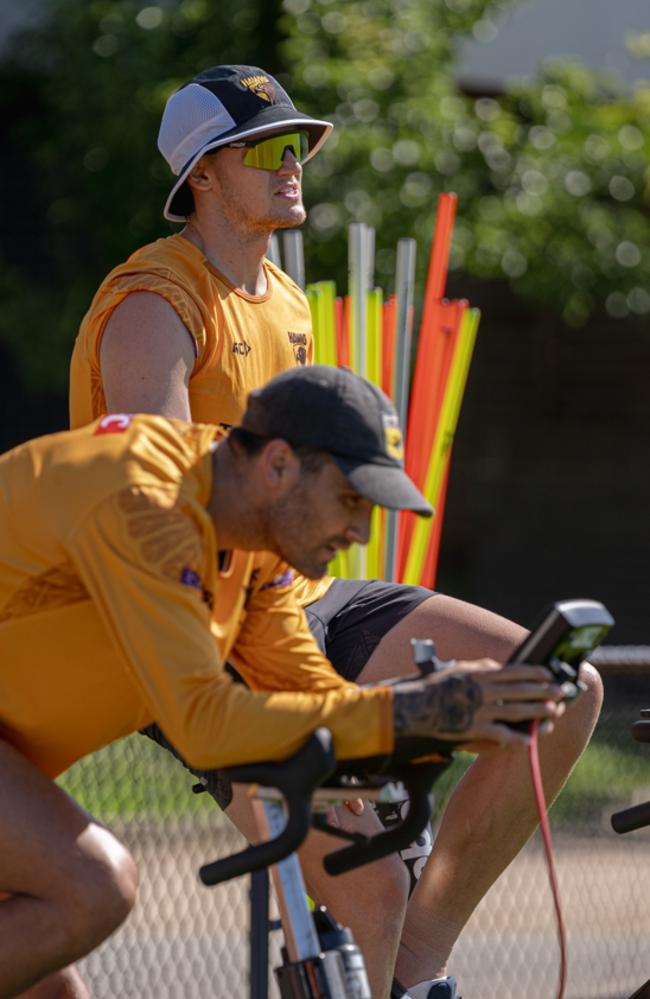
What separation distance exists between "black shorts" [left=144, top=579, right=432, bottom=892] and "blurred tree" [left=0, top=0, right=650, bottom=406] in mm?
5735

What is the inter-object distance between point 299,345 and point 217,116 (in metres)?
0.52

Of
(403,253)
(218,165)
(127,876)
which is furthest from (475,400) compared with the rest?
(127,876)

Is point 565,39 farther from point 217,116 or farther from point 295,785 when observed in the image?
point 295,785

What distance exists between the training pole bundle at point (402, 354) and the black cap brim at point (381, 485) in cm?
184

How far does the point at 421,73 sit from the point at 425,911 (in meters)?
6.74

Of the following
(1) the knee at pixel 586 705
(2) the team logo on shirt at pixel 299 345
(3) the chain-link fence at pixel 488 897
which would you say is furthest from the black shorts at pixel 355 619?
(3) the chain-link fence at pixel 488 897

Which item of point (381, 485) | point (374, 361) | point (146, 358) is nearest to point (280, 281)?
point (146, 358)

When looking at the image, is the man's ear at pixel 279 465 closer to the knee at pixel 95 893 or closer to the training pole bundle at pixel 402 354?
the knee at pixel 95 893

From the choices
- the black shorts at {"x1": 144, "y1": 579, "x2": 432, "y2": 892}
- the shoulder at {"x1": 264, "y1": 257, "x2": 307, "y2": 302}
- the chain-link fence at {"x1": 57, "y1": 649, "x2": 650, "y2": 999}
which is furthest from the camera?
the chain-link fence at {"x1": 57, "y1": 649, "x2": 650, "y2": 999}

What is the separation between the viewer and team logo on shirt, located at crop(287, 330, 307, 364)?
374 centimetres

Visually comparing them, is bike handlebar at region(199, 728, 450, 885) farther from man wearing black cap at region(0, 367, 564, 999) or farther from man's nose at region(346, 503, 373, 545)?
man's nose at region(346, 503, 373, 545)

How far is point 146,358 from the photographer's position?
337 cm

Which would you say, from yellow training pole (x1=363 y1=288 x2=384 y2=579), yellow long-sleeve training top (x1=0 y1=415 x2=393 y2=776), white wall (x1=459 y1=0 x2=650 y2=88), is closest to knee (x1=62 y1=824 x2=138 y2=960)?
yellow long-sleeve training top (x1=0 y1=415 x2=393 y2=776)

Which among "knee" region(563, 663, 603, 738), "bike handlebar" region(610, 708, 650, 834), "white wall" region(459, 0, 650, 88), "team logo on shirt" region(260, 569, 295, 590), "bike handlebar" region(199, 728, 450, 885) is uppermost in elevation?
"white wall" region(459, 0, 650, 88)
